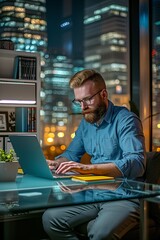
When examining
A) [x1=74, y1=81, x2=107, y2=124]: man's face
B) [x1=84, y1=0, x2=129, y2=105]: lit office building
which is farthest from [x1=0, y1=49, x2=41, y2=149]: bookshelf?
[x1=74, y1=81, x2=107, y2=124]: man's face

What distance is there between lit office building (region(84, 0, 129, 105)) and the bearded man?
2.31 m

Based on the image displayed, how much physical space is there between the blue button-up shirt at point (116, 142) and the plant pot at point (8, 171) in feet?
1.70

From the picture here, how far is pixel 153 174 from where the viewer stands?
87.0 inches

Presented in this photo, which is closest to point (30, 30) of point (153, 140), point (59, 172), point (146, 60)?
point (146, 60)

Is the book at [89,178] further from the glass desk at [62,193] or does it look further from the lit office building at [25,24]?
the lit office building at [25,24]

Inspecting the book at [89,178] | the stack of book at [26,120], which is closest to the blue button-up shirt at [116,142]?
the book at [89,178]

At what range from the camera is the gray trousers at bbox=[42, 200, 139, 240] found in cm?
183

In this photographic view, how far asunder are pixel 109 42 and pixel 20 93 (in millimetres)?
1498

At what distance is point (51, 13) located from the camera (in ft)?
14.8

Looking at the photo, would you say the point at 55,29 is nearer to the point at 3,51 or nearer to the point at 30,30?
the point at 30,30

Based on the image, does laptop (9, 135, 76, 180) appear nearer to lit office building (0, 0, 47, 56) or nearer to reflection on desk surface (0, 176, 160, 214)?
reflection on desk surface (0, 176, 160, 214)

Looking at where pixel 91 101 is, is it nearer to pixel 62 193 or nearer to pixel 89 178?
pixel 89 178

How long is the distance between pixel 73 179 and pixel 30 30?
276cm

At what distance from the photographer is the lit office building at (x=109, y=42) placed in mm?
4840
